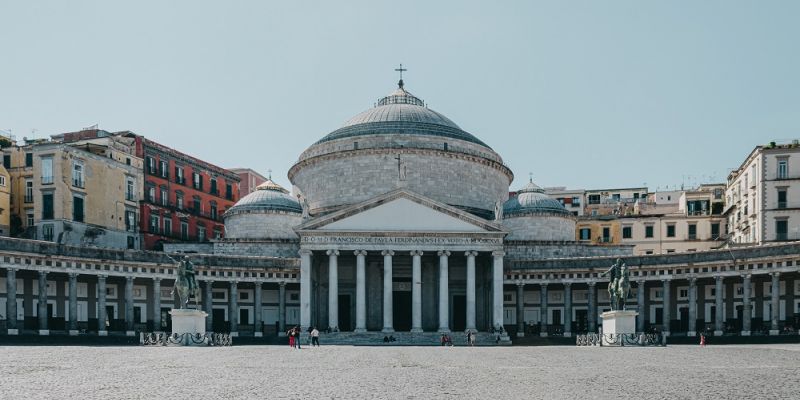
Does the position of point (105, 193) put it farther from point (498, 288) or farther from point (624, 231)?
point (624, 231)

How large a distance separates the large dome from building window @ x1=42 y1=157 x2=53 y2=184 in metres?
21.2

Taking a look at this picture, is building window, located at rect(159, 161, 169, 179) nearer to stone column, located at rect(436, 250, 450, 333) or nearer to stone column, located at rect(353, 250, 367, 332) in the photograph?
stone column, located at rect(353, 250, 367, 332)

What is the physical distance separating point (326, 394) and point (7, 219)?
5690 centimetres

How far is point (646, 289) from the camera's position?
7306cm

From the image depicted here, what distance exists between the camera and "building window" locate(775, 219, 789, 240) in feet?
242

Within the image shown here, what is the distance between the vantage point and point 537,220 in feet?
268

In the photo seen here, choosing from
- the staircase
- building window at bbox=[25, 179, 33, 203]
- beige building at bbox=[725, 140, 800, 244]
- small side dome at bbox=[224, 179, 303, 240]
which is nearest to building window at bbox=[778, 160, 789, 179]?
beige building at bbox=[725, 140, 800, 244]

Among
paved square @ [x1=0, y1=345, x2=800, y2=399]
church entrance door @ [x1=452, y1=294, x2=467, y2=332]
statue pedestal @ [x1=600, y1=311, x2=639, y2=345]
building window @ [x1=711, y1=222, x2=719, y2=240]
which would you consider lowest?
church entrance door @ [x1=452, y1=294, x2=467, y2=332]

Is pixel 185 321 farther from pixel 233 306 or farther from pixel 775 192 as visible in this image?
pixel 775 192

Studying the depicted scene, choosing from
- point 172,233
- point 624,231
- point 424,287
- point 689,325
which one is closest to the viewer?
point 689,325

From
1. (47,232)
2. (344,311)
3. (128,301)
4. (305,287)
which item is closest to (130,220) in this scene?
(47,232)

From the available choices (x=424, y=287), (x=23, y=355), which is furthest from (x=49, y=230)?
(x=23, y=355)

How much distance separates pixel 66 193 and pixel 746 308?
169ft

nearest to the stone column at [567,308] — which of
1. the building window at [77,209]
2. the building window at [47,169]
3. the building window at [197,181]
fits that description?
the building window at [197,181]
